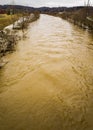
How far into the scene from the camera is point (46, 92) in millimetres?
8586

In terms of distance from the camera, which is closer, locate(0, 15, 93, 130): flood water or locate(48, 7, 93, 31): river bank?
locate(0, 15, 93, 130): flood water

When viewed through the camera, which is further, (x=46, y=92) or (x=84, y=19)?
(x=84, y=19)

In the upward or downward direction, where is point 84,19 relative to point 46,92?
upward

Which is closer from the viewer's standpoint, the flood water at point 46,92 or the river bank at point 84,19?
the flood water at point 46,92

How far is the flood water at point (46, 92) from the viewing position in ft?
21.8

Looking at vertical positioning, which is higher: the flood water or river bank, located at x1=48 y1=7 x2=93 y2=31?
river bank, located at x1=48 y1=7 x2=93 y2=31

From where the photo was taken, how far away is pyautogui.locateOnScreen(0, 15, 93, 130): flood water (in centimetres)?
666

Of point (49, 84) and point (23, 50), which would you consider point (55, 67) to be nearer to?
point (49, 84)

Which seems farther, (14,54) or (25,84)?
(14,54)

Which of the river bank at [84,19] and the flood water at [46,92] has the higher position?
the river bank at [84,19]

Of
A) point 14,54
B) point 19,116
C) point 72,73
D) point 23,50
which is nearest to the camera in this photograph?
point 19,116

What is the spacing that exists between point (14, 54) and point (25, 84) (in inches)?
195

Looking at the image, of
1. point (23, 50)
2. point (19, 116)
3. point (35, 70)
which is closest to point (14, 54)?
point (23, 50)

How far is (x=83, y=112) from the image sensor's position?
7191 mm
